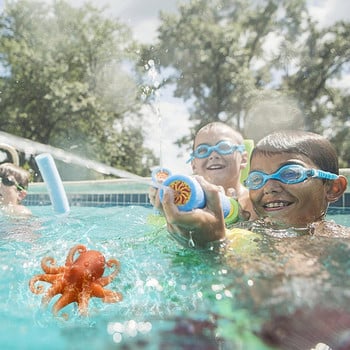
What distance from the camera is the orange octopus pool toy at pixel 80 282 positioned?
169cm

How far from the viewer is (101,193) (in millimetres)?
9523

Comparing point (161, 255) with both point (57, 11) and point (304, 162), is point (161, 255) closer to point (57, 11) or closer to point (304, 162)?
point (304, 162)

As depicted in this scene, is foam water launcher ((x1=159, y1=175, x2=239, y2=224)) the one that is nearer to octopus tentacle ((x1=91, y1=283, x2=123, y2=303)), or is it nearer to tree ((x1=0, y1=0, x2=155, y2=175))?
octopus tentacle ((x1=91, y1=283, x2=123, y2=303))

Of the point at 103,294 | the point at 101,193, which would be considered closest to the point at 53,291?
the point at 103,294

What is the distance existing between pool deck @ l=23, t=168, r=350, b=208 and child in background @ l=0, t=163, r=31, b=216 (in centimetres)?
319

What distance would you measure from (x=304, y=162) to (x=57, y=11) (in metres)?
25.1

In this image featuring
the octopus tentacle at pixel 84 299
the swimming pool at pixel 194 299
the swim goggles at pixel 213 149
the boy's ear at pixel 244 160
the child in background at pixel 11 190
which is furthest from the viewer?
the child in background at pixel 11 190

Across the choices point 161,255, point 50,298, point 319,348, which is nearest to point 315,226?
point 161,255

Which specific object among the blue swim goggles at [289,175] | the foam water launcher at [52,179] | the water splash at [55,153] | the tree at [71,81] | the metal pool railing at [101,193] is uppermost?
the tree at [71,81]

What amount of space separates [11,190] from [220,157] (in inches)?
104

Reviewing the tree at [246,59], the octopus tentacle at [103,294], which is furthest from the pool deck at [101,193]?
the tree at [246,59]

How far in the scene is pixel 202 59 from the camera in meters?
21.0

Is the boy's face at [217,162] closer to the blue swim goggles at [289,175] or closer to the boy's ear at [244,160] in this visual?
the boy's ear at [244,160]

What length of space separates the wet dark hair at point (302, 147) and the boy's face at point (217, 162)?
1392 mm
